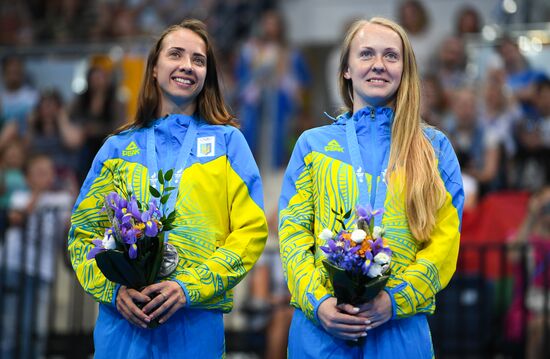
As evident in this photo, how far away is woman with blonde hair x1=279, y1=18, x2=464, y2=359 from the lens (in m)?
3.68

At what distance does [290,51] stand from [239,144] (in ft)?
22.4

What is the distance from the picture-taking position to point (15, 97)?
10.7 meters

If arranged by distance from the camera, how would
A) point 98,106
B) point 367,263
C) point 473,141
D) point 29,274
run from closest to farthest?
point 367,263
point 29,274
point 473,141
point 98,106

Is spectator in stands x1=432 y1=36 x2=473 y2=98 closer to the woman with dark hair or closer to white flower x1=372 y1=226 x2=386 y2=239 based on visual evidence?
the woman with dark hair

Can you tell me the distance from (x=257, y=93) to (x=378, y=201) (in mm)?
6870

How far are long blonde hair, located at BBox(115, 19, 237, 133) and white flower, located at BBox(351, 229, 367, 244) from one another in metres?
Answer: 1.04

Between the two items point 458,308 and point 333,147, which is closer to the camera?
point 333,147

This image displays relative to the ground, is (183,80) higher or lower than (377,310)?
higher

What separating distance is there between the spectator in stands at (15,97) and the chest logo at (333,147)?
6.91 m

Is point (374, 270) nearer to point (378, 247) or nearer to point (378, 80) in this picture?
point (378, 247)

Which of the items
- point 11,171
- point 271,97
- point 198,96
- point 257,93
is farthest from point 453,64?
point 198,96

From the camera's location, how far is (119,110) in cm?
992

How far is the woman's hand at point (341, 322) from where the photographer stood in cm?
355

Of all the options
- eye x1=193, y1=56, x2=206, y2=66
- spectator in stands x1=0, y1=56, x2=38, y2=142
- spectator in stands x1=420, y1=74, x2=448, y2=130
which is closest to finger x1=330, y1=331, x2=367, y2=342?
eye x1=193, y1=56, x2=206, y2=66
